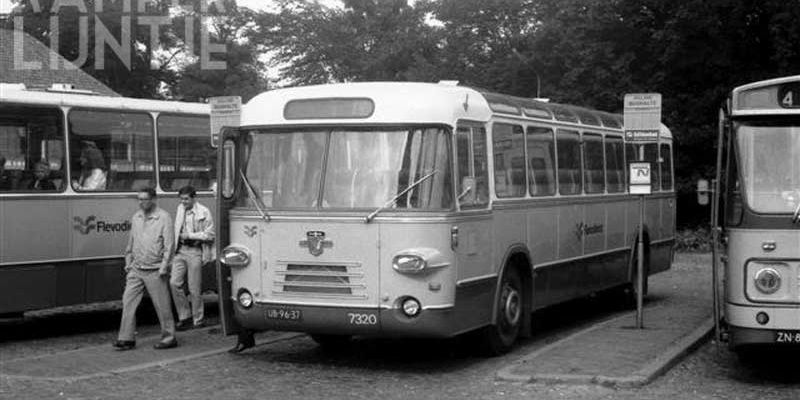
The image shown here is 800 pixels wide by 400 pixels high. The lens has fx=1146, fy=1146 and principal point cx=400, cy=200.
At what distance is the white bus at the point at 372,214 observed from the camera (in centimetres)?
1095

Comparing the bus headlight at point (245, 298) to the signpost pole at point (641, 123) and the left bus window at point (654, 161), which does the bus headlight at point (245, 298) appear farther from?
the left bus window at point (654, 161)

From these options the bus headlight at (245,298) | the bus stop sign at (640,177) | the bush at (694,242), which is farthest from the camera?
the bush at (694,242)

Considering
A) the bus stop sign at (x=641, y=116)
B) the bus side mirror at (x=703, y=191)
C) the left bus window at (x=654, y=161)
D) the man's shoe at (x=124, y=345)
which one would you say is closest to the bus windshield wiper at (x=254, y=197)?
the man's shoe at (x=124, y=345)

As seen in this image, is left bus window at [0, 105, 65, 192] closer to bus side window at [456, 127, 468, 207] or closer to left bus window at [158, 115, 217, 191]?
left bus window at [158, 115, 217, 191]

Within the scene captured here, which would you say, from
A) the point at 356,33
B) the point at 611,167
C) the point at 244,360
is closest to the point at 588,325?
the point at 611,167

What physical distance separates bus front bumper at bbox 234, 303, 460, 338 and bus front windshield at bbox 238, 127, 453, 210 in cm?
100

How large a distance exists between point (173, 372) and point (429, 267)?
2.81 meters

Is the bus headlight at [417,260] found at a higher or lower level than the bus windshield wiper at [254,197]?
lower

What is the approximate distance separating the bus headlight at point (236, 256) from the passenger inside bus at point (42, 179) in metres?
3.51

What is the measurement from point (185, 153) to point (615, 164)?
6435mm

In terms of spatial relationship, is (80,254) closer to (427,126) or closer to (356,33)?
(427,126)

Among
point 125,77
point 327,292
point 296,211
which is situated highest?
point 125,77

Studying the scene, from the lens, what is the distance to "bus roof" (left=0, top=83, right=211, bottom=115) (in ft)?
45.8

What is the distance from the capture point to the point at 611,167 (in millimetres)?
17188
